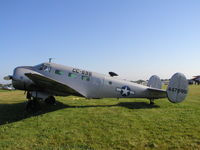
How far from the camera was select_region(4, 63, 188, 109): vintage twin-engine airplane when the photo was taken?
9906 mm

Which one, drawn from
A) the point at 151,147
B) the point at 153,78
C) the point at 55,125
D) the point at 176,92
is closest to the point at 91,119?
the point at 55,125

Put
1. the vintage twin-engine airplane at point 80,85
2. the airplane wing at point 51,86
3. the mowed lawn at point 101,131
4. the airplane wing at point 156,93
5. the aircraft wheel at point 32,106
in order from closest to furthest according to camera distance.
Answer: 1. the mowed lawn at point 101,131
2. the airplane wing at point 51,86
3. the aircraft wheel at point 32,106
4. the vintage twin-engine airplane at point 80,85
5. the airplane wing at point 156,93

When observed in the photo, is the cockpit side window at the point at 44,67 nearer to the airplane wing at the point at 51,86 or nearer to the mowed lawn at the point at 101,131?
the airplane wing at the point at 51,86

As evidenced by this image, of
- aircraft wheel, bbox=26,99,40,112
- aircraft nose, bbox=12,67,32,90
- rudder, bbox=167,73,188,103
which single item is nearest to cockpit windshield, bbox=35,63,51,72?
aircraft nose, bbox=12,67,32,90

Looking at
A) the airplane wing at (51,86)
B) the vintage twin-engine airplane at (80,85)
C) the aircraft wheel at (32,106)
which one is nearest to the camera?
the airplane wing at (51,86)

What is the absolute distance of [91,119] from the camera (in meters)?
7.45

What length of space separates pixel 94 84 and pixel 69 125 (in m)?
4.32

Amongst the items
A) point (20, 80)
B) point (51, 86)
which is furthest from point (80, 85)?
point (20, 80)

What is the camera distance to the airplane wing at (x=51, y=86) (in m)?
8.51

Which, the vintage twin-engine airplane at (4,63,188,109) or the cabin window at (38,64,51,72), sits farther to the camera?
the cabin window at (38,64,51,72)

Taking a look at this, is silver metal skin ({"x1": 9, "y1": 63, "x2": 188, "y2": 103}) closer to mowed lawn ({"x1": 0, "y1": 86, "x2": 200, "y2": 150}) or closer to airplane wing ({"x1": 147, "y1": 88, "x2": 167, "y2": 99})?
airplane wing ({"x1": 147, "y1": 88, "x2": 167, "y2": 99})

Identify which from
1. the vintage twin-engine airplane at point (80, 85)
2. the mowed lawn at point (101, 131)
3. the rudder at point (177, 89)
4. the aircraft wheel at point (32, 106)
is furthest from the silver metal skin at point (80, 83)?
the mowed lawn at point (101, 131)

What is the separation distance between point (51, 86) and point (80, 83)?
6.22 feet

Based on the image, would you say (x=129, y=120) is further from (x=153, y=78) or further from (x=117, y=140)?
(x=153, y=78)
